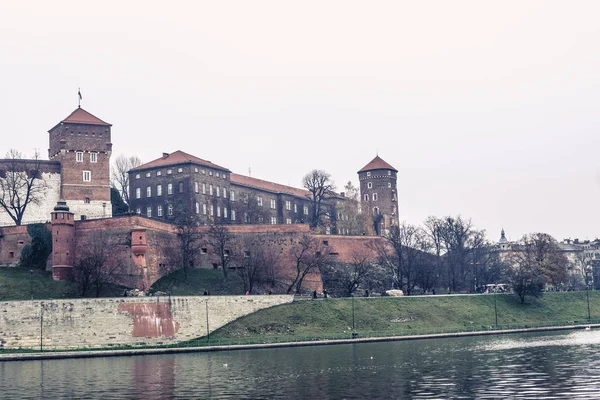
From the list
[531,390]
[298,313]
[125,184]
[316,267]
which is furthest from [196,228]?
[531,390]

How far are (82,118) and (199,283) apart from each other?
63.3 feet

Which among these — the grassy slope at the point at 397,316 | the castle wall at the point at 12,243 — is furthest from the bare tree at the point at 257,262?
the castle wall at the point at 12,243

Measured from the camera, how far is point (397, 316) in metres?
62.8

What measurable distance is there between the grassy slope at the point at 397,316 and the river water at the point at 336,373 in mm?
6310

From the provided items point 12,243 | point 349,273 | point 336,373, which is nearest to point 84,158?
point 12,243

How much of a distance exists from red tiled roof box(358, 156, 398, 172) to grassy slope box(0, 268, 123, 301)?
54925 millimetres

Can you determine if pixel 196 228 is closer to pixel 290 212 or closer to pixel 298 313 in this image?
pixel 298 313

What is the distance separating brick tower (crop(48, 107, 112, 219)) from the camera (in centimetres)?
7075

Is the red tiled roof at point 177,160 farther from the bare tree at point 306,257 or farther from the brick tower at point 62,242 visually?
the brick tower at point 62,242

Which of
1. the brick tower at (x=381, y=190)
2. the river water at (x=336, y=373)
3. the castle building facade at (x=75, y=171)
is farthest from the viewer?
the brick tower at (x=381, y=190)

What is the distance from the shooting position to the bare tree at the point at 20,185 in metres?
70.1

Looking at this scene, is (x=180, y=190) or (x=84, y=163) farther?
(x=180, y=190)

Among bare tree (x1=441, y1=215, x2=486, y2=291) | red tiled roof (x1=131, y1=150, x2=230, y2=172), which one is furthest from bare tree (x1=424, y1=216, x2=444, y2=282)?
red tiled roof (x1=131, y1=150, x2=230, y2=172)

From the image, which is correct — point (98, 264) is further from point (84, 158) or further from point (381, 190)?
point (381, 190)
